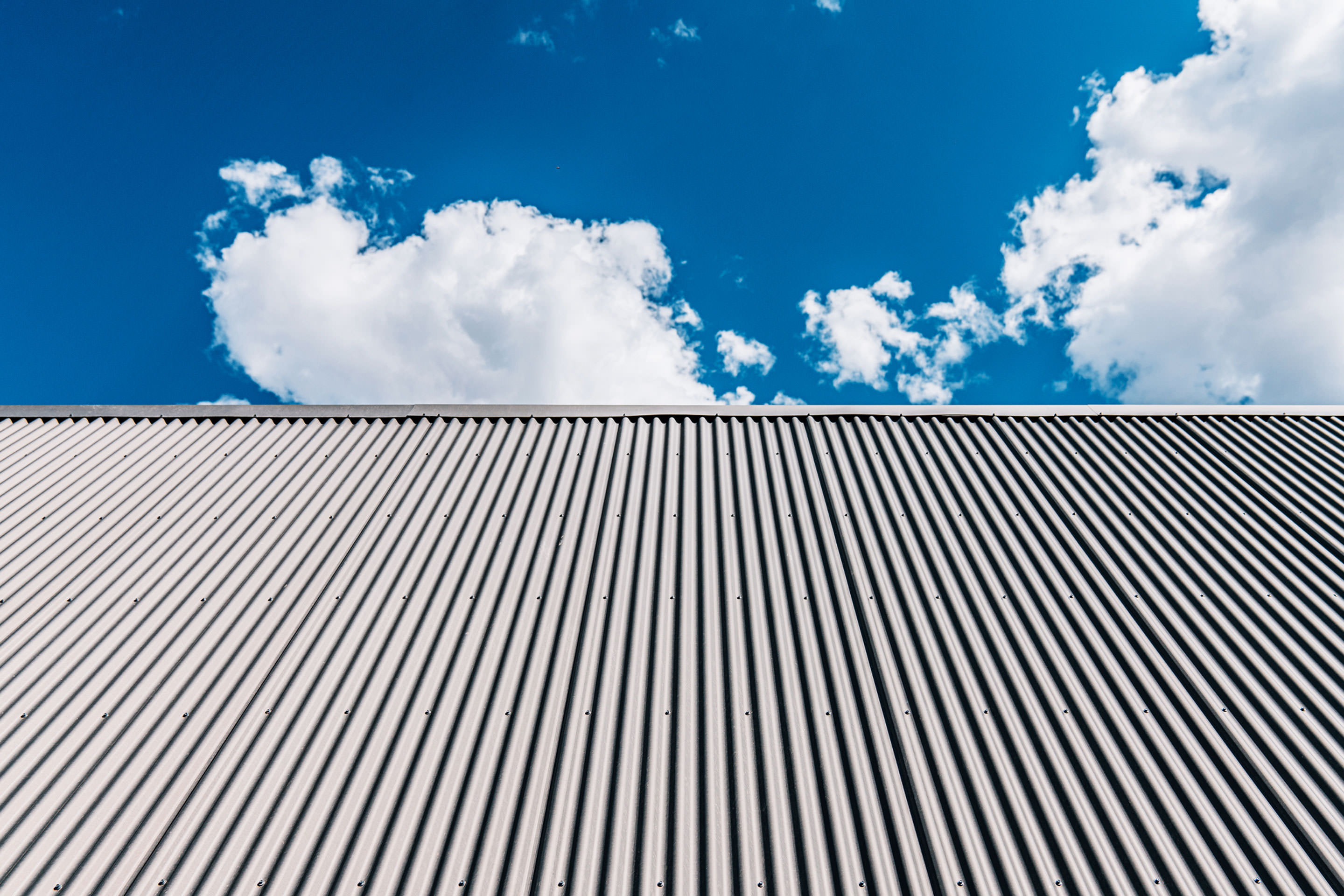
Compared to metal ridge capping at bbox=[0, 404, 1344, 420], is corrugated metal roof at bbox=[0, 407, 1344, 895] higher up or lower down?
lower down

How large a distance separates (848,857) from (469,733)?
175 centimetres

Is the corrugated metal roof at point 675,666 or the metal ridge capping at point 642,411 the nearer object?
the corrugated metal roof at point 675,666

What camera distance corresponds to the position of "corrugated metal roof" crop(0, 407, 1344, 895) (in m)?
2.46

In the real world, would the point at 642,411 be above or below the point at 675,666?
above

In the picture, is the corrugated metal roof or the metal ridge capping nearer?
the corrugated metal roof

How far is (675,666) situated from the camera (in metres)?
3.21

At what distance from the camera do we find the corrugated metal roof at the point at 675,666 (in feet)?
8.09

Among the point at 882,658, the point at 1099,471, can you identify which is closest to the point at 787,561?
the point at 882,658

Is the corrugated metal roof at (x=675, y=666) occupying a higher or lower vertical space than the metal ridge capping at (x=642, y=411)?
lower

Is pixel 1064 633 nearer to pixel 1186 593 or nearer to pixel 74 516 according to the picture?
pixel 1186 593

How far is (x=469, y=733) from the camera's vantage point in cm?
291

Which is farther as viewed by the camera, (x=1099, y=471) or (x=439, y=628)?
(x=1099, y=471)

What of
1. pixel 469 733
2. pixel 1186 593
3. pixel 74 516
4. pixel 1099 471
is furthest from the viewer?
pixel 1099 471

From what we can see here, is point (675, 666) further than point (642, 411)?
No
